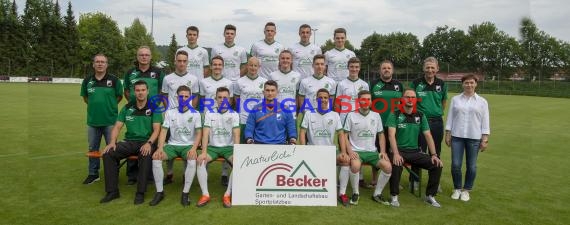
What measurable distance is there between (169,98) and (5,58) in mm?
55121

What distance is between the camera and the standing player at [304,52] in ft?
23.5

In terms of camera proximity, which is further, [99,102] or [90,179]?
[99,102]

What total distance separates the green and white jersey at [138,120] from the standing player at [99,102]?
2.09ft

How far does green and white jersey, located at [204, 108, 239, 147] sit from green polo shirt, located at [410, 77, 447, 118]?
2.70m

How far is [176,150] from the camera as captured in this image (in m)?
5.40

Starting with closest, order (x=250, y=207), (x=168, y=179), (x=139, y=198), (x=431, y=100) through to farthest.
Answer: (x=250, y=207) → (x=139, y=198) → (x=431, y=100) → (x=168, y=179)

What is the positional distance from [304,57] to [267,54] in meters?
0.66

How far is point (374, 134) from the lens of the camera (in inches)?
220

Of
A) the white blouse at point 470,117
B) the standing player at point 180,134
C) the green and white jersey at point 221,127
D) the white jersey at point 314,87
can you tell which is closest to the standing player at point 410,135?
the white blouse at point 470,117

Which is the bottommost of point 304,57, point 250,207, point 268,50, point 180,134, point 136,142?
point 250,207

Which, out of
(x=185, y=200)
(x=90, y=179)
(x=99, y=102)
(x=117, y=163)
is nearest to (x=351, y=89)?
(x=185, y=200)

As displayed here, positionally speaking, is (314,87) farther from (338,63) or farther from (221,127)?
(221,127)

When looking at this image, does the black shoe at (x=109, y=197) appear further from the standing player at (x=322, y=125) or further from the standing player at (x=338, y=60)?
the standing player at (x=338, y=60)

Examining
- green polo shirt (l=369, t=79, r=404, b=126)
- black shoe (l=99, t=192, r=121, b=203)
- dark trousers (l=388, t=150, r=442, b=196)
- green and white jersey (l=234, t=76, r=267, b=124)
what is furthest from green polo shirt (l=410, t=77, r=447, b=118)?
black shoe (l=99, t=192, r=121, b=203)
